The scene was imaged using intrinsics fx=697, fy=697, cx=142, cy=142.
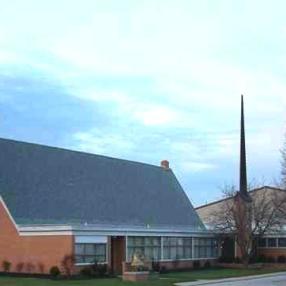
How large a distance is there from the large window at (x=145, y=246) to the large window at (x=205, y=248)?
22.7 ft

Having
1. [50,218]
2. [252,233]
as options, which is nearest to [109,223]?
[50,218]

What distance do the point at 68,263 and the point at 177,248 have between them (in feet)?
46.3

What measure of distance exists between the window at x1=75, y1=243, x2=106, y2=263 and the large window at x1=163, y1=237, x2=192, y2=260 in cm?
819

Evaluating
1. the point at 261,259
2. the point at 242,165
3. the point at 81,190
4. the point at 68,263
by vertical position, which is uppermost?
the point at 242,165

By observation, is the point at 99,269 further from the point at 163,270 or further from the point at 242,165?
the point at 242,165

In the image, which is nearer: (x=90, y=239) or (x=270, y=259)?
(x=90, y=239)

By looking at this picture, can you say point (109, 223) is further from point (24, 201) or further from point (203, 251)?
point (203, 251)

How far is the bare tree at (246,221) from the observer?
60.0 m

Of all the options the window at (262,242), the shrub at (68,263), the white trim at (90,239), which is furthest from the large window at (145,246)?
the window at (262,242)

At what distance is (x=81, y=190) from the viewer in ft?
173

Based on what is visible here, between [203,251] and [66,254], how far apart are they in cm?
1952

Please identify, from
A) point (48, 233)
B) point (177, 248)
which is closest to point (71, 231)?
point (48, 233)

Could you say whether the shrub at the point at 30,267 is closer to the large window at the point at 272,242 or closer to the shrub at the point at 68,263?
the shrub at the point at 68,263

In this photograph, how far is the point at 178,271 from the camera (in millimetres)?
53375
